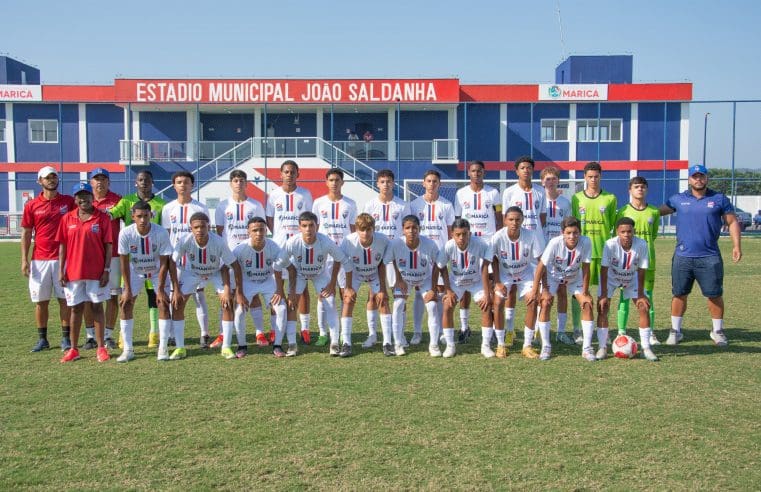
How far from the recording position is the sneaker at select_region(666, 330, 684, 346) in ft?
24.0

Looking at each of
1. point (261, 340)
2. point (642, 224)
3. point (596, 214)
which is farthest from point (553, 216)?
point (261, 340)

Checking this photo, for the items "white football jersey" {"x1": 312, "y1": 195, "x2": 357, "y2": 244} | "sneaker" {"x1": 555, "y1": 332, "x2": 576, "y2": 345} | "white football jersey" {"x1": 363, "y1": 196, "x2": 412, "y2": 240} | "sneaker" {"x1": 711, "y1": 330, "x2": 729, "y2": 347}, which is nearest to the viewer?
"sneaker" {"x1": 711, "y1": 330, "x2": 729, "y2": 347}

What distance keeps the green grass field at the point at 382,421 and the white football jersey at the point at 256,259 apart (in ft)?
2.90

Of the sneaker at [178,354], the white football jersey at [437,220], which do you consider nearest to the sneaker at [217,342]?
the sneaker at [178,354]

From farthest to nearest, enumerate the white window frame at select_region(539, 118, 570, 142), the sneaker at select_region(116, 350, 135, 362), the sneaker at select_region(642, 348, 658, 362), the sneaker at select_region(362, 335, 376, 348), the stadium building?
1. the white window frame at select_region(539, 118, 570, 142)
2. the stadium building
3. the sneaker at select_region(362, 335, 376, 348)
4. the sneaker at select_region(116, 350, 135, 362)
5. the sneaker at select_region(642, 348, 658, 362)

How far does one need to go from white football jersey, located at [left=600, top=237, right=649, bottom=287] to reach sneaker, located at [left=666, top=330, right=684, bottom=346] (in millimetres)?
1064

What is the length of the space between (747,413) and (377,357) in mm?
3295

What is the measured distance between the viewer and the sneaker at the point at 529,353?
667 cm

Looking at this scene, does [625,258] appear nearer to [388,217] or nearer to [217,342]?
[388,217]

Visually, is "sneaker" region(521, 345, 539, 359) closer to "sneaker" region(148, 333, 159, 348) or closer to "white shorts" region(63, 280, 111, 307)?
"sneaker" region(148, 333, 159, 348)

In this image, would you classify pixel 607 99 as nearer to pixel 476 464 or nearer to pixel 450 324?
pixel 450 324

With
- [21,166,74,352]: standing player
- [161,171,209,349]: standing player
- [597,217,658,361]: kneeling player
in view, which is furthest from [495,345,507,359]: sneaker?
[21,166,74,352]: standing player

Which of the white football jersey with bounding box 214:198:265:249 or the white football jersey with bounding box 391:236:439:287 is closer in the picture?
the white football jersey with bounding box 391:236:439:287

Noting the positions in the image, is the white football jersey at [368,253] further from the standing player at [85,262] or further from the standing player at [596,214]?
the standing player at [85,262]
